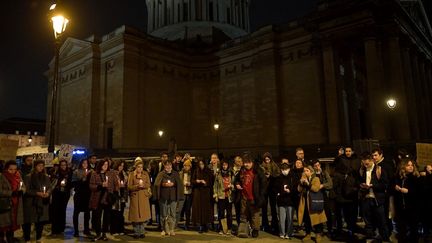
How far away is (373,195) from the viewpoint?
8.01 m

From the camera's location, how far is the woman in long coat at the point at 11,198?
7.55 m

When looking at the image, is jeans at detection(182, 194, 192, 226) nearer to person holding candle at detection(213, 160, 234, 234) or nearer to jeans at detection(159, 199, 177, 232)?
jeans at detection(159, 199, 177, 232)

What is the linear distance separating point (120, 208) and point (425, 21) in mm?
37123

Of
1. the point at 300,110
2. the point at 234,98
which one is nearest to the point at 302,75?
the point at 300,110

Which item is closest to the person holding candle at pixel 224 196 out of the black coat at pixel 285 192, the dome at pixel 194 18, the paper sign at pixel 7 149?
the black coat at pixel 285 192

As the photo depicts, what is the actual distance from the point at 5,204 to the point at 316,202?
7204 mm

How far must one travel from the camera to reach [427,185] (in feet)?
24.8

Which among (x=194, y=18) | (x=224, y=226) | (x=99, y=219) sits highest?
(x=194, y=18)

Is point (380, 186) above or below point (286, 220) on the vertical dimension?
above

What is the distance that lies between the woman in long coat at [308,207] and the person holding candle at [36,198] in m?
6.44

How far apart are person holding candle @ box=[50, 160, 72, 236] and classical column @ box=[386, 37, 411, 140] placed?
22881mm

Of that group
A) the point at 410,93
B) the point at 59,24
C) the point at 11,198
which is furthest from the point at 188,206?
the point at 410,93

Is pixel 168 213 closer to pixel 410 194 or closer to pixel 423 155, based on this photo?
pixel 410 194

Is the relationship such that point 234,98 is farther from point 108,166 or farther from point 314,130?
point 108,166
